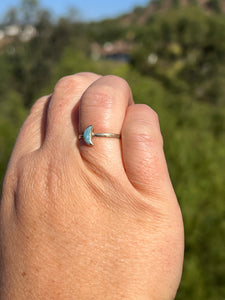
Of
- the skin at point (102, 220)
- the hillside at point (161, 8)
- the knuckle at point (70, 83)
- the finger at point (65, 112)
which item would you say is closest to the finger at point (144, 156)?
the skin at point (102, 220)

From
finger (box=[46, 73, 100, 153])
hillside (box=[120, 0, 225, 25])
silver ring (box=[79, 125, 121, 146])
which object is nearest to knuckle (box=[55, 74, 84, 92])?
finger (box=[46, 73, 100, 153])

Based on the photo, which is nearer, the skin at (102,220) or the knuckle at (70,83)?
the skin at (102,220)

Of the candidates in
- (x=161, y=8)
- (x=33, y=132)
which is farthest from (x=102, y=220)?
(x=161, y=8)

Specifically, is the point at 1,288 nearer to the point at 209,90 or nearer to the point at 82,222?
the point at 82,222

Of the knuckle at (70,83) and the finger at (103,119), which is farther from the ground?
the knuckle at (70,83)

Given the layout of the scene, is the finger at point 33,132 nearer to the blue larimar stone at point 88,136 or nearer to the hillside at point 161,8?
the blue larimar stone at point 88,136

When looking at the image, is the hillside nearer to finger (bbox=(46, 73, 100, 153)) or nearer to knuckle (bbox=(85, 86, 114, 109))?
finger (bbox=(46, 73, 100, 153))

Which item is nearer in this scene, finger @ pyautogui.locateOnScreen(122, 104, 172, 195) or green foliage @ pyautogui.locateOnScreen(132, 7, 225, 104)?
finger @ pyautogui.locateOnScreen(122, 104, 172, 195)

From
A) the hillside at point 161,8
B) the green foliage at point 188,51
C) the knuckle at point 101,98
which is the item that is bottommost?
the green foliage at point 188,51

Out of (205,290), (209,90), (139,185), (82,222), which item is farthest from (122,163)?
(209,90)
